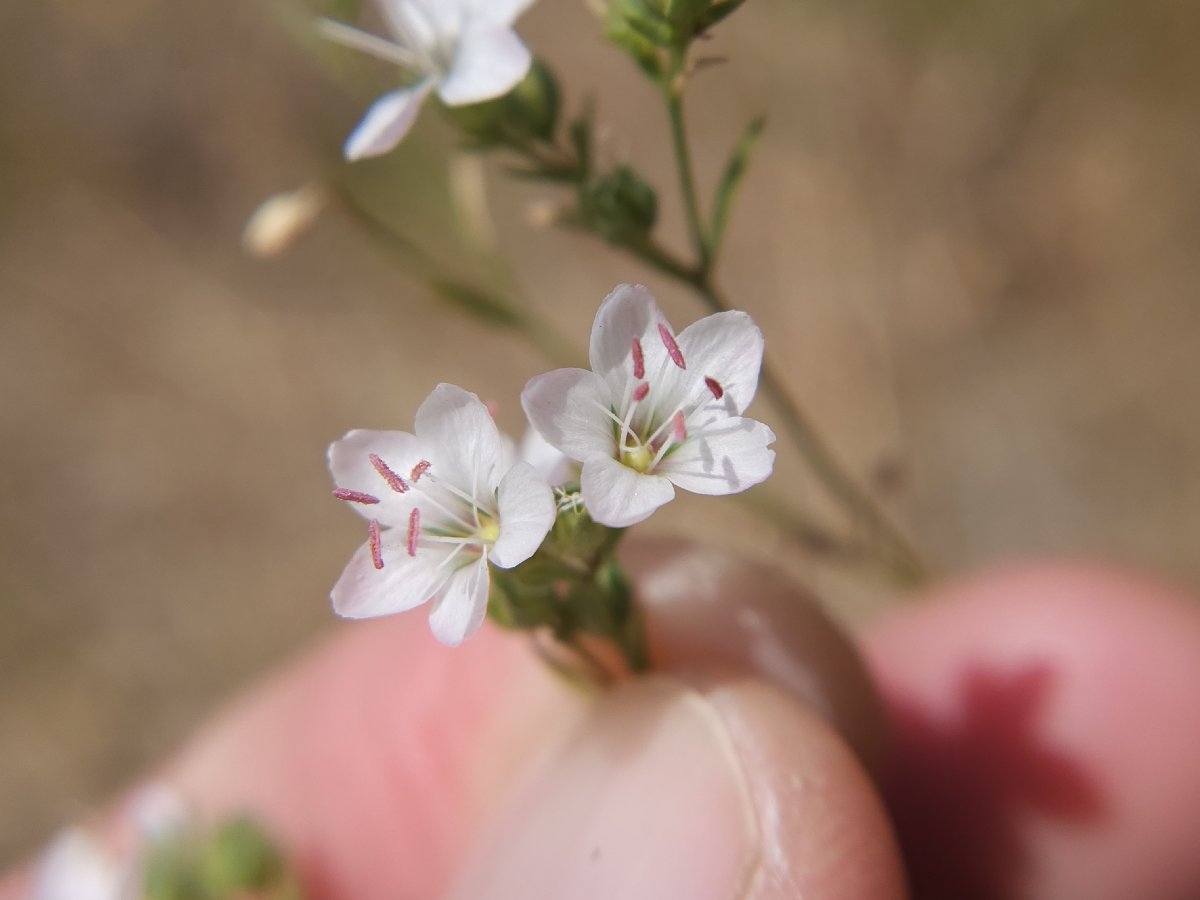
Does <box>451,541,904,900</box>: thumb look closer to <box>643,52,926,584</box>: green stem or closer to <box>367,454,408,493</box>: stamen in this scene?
<box>643,52,926,584</box>: green stem

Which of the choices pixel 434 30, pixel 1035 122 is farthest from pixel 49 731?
pixel 1035 122

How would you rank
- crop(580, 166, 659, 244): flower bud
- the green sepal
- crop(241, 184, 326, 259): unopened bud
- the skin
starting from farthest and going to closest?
the green sepal
crop(241, 184, 326, 259): unopened bud
the skin
crop(580, 166, 659, 244): flower bud

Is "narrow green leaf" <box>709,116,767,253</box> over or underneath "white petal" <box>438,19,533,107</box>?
underneath

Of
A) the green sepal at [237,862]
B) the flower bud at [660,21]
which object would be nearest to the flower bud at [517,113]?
the flower bud at [660,21]

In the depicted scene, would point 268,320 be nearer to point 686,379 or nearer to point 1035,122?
point 1035,122

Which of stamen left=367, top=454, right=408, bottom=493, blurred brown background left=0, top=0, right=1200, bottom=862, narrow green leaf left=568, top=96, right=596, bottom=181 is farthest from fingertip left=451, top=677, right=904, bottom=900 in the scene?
blurred brown background left=0, top=0, right=1200, bottom=862

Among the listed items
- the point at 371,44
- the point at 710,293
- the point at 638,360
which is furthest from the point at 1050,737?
the point at 371,44
